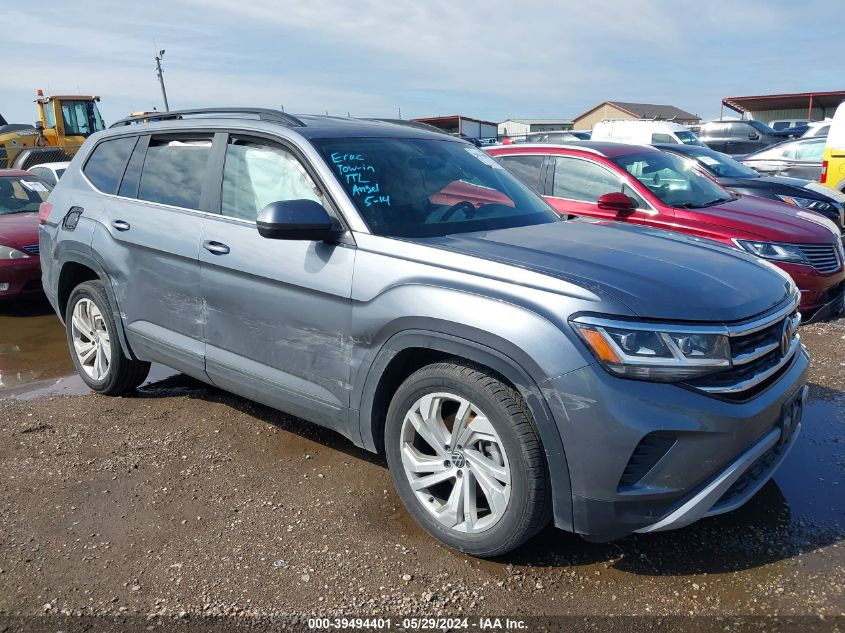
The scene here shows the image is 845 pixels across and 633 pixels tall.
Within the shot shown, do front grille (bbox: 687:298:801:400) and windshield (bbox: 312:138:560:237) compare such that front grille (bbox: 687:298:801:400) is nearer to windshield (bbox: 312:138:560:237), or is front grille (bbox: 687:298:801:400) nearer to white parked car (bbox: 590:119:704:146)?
windshield (bbox: 312:138:560:237)

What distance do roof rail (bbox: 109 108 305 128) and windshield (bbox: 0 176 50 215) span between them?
4588mm

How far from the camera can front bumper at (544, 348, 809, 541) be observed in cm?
248

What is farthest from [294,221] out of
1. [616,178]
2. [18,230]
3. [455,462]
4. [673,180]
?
[18,230]

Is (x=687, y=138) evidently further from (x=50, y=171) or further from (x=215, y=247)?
(x=215, y=247)

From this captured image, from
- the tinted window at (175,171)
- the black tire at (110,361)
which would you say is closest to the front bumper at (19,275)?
the black tire at (110,361)

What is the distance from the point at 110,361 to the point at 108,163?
1340 mm

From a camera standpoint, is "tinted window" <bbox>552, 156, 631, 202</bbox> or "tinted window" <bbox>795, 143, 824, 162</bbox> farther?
"tinted window" <bbox>795, 143, 824, 162</bbox>

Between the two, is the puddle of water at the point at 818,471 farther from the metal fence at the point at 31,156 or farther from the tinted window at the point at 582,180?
the metal fence at the point at 31,156

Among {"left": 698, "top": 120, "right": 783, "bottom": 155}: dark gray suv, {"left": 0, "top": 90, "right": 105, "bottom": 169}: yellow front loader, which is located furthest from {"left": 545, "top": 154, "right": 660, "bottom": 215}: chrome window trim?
{"left": 0, "top": 90, "right": 105, "bottom": 169}: yellow front loader

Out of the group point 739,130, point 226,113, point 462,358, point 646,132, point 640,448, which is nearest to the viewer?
point 640,448

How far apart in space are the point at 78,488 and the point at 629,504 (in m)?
2.78

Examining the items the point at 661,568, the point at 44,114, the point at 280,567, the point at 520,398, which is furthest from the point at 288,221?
the point at 44,114

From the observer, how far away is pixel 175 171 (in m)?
4.23

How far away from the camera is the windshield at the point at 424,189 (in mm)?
3384
